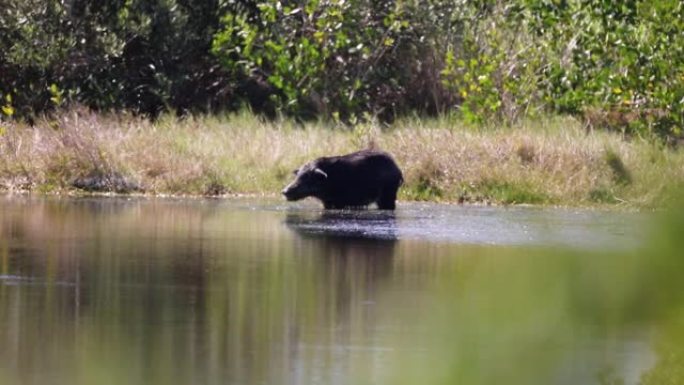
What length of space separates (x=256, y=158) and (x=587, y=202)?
496 cm

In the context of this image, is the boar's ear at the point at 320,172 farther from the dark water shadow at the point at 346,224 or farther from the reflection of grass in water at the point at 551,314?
the reflection of grass in water at the point at 551,314

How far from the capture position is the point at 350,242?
54.0 ft

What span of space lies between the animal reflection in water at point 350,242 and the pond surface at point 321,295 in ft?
0.11

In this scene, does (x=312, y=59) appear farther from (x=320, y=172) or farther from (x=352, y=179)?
(x=320, y=172)

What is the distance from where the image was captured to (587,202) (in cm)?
2203

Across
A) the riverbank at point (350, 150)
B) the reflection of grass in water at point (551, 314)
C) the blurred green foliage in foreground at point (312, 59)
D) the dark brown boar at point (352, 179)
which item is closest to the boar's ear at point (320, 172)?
the dark brown boar at point (352, 179)

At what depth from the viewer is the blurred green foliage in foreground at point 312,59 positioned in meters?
25.9

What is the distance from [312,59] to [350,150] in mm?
4705

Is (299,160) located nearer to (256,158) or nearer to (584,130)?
(256,158)

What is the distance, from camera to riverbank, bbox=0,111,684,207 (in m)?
22.2

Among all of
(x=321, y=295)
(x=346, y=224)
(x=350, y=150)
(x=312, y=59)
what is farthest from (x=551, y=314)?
(x=312, y=59)

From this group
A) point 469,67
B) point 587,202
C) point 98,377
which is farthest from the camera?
point 469,67

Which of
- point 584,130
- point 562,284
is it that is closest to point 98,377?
point 562,284

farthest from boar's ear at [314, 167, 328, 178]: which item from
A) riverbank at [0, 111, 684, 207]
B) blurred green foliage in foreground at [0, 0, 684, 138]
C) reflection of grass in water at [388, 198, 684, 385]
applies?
reflection of grass in water at [388, 198, 684, 385]
